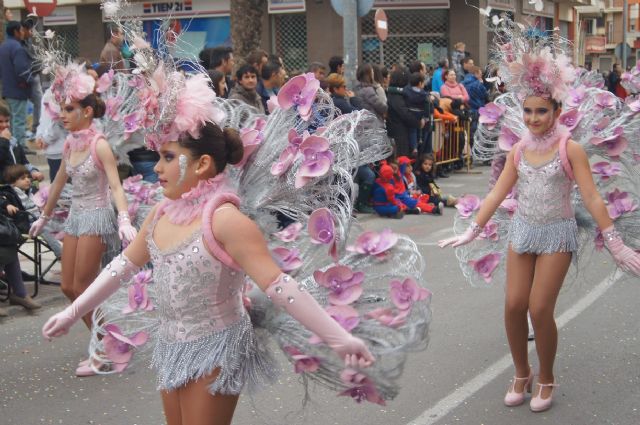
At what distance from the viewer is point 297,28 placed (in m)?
26.9

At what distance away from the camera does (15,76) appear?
41.7 feet

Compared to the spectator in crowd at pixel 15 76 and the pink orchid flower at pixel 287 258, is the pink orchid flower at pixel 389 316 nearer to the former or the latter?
the pink orchid flower at pixel 287 258

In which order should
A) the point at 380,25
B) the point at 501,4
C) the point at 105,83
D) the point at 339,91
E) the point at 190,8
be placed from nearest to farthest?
the point at 105,83, the point at 339,91, the point at 380,25, the point at 190,8, the point at 501,4

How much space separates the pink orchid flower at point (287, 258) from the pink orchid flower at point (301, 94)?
0.53 metres

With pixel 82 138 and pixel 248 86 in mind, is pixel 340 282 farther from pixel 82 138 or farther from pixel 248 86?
pixel 248 86

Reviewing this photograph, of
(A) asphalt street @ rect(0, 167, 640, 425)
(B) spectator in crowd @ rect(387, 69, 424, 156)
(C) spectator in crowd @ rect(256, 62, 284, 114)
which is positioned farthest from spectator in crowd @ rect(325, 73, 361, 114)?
(A) asphalt street @ rect(0, 167, 640, 425)

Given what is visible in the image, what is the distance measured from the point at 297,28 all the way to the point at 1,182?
19497 mm

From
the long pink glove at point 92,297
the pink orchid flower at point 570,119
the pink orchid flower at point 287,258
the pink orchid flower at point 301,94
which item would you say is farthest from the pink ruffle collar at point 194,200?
the pink orchid flower at point 570,119

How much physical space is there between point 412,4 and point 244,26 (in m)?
8.90

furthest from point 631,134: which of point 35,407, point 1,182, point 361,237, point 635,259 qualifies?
point 1,182

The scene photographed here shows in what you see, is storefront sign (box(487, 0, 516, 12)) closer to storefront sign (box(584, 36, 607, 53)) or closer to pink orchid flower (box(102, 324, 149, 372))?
storefront sign (box(584, 36, 607, 53))

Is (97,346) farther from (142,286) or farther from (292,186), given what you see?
(292,186)

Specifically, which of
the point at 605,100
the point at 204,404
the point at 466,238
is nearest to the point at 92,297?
the point at 204,404

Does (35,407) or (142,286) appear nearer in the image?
(142,286)
